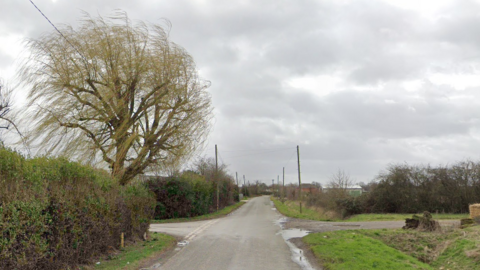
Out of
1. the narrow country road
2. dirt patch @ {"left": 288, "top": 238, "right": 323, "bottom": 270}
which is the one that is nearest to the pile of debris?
dirt patch @ {"left": 288, "top": 238, "right": 323, "bottom": 270}

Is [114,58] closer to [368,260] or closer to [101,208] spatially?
[101,208]

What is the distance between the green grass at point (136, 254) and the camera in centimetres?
961

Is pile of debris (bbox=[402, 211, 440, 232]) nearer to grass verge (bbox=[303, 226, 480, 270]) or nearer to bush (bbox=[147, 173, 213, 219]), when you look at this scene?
grass verge (bbox=[303, 226, 480, 270])

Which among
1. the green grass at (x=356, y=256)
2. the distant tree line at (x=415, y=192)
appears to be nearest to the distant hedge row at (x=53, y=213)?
the green grass at (x=356, y=256)

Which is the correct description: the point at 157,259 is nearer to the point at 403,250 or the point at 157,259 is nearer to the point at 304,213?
the point at 403,250

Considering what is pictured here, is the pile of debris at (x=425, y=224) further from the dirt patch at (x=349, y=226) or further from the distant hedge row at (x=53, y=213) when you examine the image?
the distant hedge row at (x=53, y=213)

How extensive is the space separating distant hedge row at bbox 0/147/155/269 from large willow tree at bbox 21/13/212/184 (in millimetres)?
2033

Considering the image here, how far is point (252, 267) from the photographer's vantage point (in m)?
9.45

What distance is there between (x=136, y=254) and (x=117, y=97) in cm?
530

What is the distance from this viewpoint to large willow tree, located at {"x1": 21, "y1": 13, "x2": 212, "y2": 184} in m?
12.2

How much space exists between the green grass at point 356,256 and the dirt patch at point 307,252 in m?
0.13

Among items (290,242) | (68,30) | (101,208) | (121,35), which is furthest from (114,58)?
(290,242)

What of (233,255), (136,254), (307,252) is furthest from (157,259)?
(307,252)

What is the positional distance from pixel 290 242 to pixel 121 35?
33.0 ft
